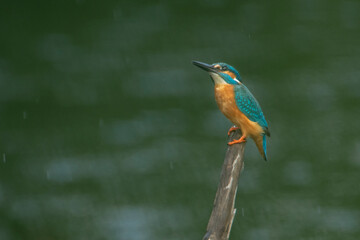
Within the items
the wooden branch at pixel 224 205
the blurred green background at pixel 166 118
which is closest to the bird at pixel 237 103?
the wooden branch at pixel 224 205

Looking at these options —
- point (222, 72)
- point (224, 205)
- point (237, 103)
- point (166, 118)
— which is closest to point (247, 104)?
point (237, 103)

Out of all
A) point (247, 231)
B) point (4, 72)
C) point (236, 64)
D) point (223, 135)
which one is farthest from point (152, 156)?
point (4, 72)

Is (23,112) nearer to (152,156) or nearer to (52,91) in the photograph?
(52,91)

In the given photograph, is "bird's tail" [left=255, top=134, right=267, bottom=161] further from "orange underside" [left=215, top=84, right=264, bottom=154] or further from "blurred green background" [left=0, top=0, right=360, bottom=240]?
"blurred green background" [left=0, top=0, right=360, bottom=240]

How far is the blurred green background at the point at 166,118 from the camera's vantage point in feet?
17.8

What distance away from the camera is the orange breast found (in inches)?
127

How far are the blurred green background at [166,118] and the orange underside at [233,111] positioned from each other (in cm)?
210

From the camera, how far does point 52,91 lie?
694 centimetres

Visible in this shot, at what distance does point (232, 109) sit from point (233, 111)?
10 mm

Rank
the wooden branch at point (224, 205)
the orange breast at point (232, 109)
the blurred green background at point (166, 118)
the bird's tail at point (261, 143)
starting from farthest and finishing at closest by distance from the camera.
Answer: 1. the blurred green background at point (166, 118)
2. the bird's tail at point (261, 143)
3. the orange breast at point (232, 109)
4. the wooden branch at point (224, 205)

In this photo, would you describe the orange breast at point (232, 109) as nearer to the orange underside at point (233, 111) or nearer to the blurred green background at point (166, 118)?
the orange underside at point (233, 111)

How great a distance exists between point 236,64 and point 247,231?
2.32m

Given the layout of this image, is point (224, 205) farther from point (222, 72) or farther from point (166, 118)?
point (166, 118)

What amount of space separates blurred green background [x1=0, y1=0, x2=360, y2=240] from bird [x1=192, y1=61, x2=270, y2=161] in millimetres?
2103
